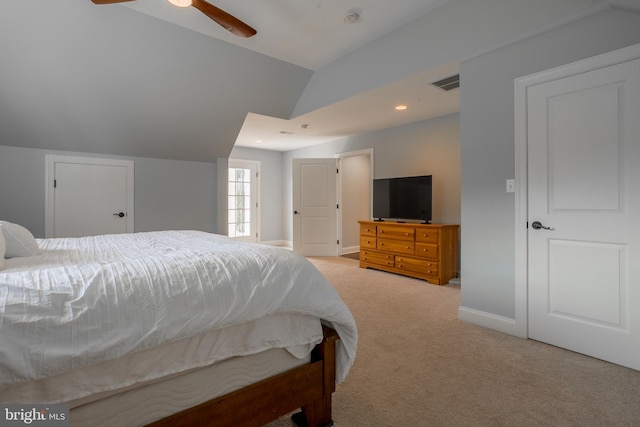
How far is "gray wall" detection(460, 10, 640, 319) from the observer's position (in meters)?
2.35

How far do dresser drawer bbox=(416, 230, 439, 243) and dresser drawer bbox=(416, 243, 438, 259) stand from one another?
0.05 metres

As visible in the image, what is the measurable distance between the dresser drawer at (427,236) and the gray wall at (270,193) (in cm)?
402

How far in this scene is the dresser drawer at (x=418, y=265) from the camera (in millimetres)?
4113

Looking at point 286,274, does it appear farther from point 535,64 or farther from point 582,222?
point 535,64

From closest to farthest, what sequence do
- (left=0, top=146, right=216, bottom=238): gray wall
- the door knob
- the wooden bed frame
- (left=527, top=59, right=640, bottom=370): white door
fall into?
the wooden bed frame, (left=527, top=59, right=640, bottom=370): white door, the door knob, (left=0, top=146, right=216, bottom=238): gray wall

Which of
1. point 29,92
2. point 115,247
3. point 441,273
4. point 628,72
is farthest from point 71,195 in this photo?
point 628,72

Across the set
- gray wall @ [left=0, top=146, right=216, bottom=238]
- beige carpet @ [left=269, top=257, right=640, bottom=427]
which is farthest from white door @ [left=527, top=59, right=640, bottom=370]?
gray wall @ [left=0, top=146, right=216, bottom=238]

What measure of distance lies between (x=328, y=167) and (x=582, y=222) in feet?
14.9

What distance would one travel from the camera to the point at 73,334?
0.86 metres

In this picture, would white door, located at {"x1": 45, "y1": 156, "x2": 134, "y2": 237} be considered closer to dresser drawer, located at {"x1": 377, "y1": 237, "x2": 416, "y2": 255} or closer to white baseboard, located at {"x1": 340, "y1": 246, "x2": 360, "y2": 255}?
dresser drawer, located at {"x1": 377, "y1": 237, "x2": 416, "y2": 255}

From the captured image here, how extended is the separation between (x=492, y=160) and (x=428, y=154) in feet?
7.35

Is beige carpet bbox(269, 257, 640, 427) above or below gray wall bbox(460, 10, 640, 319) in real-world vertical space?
below

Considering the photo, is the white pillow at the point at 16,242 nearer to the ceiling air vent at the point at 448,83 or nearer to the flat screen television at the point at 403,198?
the ceiling air vent at the point at 448,83

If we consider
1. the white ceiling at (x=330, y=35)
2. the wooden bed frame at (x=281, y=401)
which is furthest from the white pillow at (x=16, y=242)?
the white ceiling at (x=330, y=35)
